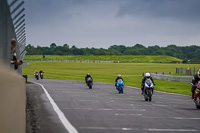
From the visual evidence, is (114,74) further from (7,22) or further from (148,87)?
(7,22)

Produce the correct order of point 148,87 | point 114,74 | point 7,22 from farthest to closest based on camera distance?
point 114,74
point 148,87
point 7,22

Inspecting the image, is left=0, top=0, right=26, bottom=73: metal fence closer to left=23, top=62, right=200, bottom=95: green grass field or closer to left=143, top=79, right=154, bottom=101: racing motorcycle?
left=143, top=79, right=154, bottom=101: racing motorcycle

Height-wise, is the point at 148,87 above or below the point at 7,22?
below

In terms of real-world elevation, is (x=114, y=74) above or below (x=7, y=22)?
below

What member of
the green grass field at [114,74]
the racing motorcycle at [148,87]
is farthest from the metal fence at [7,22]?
the green grass field at [114,74]

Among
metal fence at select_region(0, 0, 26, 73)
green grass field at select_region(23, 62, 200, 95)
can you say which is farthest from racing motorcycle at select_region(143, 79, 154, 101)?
metal fence at select_region(0, 0, 26, 73)

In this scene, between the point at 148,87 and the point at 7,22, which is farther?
the point at 148,87

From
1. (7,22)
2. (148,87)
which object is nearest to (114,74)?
(148,87)

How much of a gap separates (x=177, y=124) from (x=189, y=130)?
1.06 metres

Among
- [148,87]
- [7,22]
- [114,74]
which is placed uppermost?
[7,22]

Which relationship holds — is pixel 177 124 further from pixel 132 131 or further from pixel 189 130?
pixel 132 131

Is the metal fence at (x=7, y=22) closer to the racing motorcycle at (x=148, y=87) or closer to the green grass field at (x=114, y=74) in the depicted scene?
the racing motorcycle at (x=148, y=87)

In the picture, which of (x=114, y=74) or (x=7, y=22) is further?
(x=114, y=74)

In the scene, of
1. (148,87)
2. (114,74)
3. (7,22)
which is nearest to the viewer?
(7,22)
